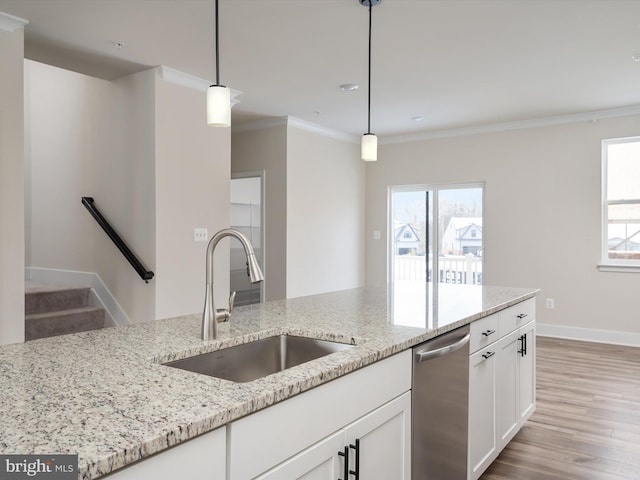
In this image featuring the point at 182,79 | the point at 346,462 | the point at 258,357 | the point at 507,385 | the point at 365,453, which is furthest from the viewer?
the point at 182,79

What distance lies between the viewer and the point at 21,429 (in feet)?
2.83

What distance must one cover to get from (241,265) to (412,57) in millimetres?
3633

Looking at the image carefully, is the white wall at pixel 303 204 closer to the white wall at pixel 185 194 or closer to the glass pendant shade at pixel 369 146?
the white wall at pixel 185 194

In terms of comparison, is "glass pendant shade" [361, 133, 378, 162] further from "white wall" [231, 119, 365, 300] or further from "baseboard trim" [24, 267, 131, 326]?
"white wall" [231, 119, 365, 300]

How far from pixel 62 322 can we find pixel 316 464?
3627 mm

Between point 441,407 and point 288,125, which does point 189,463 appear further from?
point 288,125

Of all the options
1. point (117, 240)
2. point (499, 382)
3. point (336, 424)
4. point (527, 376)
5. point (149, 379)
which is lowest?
point (527, 376)

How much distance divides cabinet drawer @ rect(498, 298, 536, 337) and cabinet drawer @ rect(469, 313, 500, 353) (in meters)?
0.09

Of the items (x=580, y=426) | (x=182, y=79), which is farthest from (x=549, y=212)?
(x=182, y=79)

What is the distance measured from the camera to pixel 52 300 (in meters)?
4.26

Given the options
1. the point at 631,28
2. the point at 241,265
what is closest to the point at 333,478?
the point at 631,28

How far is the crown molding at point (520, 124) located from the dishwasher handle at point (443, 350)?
4604 millimetres

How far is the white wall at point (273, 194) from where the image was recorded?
5.82 m

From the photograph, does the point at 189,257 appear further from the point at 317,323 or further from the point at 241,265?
the point at 317,323
